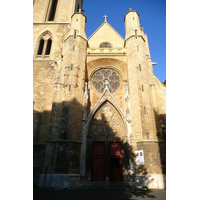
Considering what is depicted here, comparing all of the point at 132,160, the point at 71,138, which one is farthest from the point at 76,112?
the point at 132,160

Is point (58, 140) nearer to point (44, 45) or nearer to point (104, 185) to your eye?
point (104, 185)

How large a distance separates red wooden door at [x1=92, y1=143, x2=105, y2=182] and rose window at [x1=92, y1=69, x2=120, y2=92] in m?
4.72

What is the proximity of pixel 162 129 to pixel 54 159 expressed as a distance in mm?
7339

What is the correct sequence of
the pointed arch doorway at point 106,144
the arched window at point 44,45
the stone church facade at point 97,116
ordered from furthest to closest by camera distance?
the arched window at point 44,45 → the pointed arch doorway at point 106,144 → the stone church facade at point 97,116

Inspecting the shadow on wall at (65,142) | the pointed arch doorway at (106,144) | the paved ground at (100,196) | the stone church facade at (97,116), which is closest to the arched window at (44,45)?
the stone church facade at (97,116)

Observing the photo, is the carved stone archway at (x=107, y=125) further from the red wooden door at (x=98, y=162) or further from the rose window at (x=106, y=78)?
the rose window at (x=106, y=78)

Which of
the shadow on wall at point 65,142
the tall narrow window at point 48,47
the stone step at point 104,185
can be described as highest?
the tall narrow window at point 48,47

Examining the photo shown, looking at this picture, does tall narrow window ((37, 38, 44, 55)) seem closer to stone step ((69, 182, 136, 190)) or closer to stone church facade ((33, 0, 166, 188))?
stone church facade ((33, 0, 166, 188))

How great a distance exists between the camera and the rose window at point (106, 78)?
503 inches

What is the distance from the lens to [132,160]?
919cm

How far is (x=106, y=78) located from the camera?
13094 millimetres

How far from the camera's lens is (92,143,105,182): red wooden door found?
964cm

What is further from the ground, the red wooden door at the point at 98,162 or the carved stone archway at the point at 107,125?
the carved stone archway at the point at 107,125
